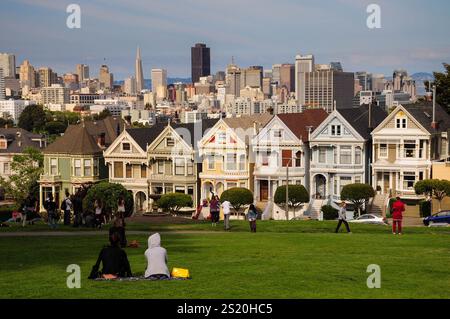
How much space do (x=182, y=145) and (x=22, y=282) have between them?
49.5 metres

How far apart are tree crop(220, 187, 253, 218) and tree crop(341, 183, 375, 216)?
7248 mm

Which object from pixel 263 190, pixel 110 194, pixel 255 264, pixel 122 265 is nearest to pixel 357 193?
pixel 263 190

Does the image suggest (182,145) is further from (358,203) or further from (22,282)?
(22,282)

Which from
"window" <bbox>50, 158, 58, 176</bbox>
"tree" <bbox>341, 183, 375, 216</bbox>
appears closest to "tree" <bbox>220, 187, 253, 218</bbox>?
"tree" <bbox>341, 183, 375, 216</bbox>

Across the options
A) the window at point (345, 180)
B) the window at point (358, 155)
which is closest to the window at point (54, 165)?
the window at point (345, 180)

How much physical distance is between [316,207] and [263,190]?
4876 mm

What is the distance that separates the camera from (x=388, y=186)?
218 feet

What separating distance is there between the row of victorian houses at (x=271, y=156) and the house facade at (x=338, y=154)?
0.08 meters

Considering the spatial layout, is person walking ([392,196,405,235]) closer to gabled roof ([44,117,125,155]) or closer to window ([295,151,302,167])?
window ([295,151,302,167])

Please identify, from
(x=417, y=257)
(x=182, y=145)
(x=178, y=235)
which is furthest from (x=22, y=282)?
(x=182, y=145)

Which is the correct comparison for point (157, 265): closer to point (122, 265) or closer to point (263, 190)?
→ point (122, 265)

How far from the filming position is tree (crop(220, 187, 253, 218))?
217 feet

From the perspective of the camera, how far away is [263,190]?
228 ft
